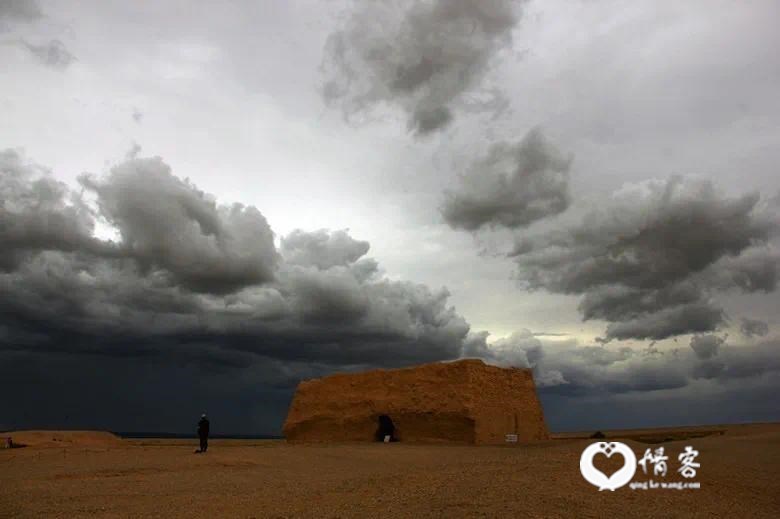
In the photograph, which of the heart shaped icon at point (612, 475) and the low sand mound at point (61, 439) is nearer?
the heart shaped icon at point (612, 475)

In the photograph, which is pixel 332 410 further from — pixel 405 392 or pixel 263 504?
pixel 263 504

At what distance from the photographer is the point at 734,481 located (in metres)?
14.2

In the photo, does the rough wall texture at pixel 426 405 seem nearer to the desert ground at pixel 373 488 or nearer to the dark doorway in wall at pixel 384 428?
the dark doorway in wall at pixel 384 428

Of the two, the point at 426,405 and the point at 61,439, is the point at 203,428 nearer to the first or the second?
the point at 426,405

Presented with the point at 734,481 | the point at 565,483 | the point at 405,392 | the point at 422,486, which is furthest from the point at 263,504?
the point at 405,392

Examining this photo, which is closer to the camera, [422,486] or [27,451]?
[422,486]

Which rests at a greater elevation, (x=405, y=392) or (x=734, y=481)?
(x=405, y=392)

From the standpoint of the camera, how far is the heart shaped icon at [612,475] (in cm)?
1313

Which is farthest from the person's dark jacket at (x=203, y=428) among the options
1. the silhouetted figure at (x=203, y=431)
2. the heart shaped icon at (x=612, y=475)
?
the heart shaped icon at (x=612, y=475)

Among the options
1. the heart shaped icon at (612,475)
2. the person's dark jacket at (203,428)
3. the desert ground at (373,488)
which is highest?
the person's dark jacket at (203,428)

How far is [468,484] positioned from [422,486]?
1017 millimetres

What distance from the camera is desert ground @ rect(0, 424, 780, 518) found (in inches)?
432

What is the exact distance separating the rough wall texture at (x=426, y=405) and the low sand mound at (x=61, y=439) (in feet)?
38.8

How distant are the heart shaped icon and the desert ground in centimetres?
27
